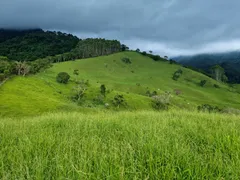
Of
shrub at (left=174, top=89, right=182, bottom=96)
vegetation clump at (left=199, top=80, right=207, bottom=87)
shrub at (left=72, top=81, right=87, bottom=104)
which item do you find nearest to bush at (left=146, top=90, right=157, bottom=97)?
shrub at (left=174, top=89, right=182, bottom=96)

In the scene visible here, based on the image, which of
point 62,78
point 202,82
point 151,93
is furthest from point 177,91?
point 62,78

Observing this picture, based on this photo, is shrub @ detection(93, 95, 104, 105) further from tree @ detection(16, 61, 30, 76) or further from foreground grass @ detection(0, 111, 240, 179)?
foreground grass @ detection(0, 111, 240, 179)

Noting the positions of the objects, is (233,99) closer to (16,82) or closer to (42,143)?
(16,82)

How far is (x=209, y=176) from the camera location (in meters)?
3.33

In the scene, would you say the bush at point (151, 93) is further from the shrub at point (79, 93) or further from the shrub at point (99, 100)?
the shrub at point (79, 93)

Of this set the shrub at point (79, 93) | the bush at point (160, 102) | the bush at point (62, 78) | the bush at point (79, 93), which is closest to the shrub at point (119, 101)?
the bush at point (79, 93)

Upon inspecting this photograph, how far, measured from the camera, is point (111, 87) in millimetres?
142000

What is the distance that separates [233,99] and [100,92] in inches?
3853

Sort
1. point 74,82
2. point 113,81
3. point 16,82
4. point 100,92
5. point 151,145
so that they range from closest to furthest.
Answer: point 151,145 → point 16,82 → point 100,92 → point 74,82 → point 113,81

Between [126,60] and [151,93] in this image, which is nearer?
[151,93]

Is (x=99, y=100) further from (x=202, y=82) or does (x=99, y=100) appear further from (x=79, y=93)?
(x=202, y=82)

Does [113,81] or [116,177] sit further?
[113,81]

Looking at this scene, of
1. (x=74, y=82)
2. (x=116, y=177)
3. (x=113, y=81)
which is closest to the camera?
(x=116, y=177)

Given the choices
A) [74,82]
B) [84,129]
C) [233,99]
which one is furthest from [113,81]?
[84,129]
